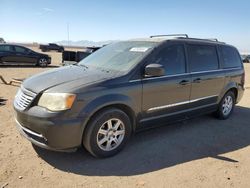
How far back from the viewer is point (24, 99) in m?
4.12

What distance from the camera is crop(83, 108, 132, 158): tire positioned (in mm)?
4020

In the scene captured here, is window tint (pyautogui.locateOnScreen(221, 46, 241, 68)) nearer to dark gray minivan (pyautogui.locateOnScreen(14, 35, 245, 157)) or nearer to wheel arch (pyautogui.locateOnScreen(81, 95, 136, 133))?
dark gray minivan (pyautogui.locateOnScreen(14, 35, 245, 157))

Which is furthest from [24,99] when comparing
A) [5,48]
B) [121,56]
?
[5,48]

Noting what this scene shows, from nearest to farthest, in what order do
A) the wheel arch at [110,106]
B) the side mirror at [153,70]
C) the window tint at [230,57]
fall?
the wheel arch at [110,106] → the side mirror at [153,70] → the window tint at [230,57]

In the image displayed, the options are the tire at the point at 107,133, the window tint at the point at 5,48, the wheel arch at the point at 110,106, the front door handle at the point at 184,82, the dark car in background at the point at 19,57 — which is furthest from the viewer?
the dark car in background at the point at 19,57

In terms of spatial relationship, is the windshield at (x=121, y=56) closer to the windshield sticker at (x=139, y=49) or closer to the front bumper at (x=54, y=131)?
the windshield sticker at (x=139, y=49)

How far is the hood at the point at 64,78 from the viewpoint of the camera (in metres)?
4.05

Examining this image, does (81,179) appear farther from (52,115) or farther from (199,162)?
(199,162)

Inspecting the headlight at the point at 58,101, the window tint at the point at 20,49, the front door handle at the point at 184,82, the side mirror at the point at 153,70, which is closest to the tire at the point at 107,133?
the headlight at the point at 58,101

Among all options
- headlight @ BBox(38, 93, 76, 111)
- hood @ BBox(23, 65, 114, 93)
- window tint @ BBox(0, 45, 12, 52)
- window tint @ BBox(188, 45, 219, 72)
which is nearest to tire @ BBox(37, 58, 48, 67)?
window tint @ BBox(0, 45, 12, 52)

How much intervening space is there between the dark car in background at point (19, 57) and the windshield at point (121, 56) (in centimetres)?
1417

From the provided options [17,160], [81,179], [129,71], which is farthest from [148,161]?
[17,160]

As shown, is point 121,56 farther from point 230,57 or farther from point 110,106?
point 230,57

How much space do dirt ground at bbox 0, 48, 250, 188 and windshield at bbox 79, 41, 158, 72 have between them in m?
1.39
